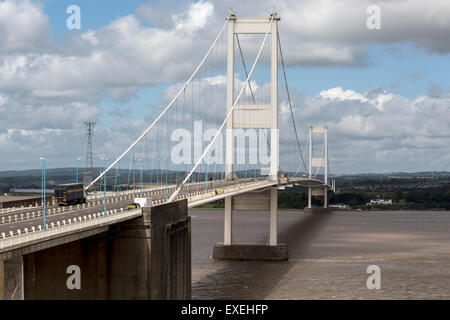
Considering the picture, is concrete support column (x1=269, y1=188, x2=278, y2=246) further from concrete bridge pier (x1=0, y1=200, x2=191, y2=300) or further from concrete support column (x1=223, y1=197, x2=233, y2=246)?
concrete bridge pier (x1=0, y1=200, x2=191, y2=300)

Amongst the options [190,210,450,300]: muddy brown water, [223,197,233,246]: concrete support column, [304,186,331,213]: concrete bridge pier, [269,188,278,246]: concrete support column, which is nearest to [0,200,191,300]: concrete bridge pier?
[190,210,450,300]: muddy brown water

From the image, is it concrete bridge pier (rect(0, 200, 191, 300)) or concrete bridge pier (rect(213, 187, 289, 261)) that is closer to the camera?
concrete bridge pier (rect(0, 200, 191, 300))

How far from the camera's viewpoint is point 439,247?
6288 cm

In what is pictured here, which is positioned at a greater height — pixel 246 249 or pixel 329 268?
pixel 246 249

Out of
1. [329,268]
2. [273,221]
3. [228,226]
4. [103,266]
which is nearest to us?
[103,266]

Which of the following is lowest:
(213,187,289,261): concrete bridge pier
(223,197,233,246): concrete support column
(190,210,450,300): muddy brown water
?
(190,210,450,300): muddy brown water

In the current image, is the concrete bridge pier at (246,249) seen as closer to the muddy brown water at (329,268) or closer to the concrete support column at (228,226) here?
the concrete support column at (228,226)

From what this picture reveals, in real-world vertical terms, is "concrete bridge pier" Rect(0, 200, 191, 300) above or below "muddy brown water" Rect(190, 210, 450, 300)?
above

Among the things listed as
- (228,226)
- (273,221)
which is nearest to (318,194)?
(273,221)

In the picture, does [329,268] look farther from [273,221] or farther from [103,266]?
[103,266]

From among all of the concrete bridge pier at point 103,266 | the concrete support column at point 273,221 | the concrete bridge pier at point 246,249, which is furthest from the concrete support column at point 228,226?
the concrete bridge pier at point 103,266

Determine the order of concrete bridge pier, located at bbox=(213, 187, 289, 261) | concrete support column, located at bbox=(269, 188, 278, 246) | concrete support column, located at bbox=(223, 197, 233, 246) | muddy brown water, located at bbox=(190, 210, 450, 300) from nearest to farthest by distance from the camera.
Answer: muddy brown water, located at bbox=(190, 210, 450, 300)
concrete bridge pier, located at bbox=(213, 187, 289, 261)
concrete support column, located at bbox=(223, 197, 233, 246)
concrete support column, located at bbox=(269, 188, 278, 246)

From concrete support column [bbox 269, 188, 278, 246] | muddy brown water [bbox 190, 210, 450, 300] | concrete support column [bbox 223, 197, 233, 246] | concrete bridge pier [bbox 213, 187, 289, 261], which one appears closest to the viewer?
muddy brown water [bbox 190, 210, 450, 300]
